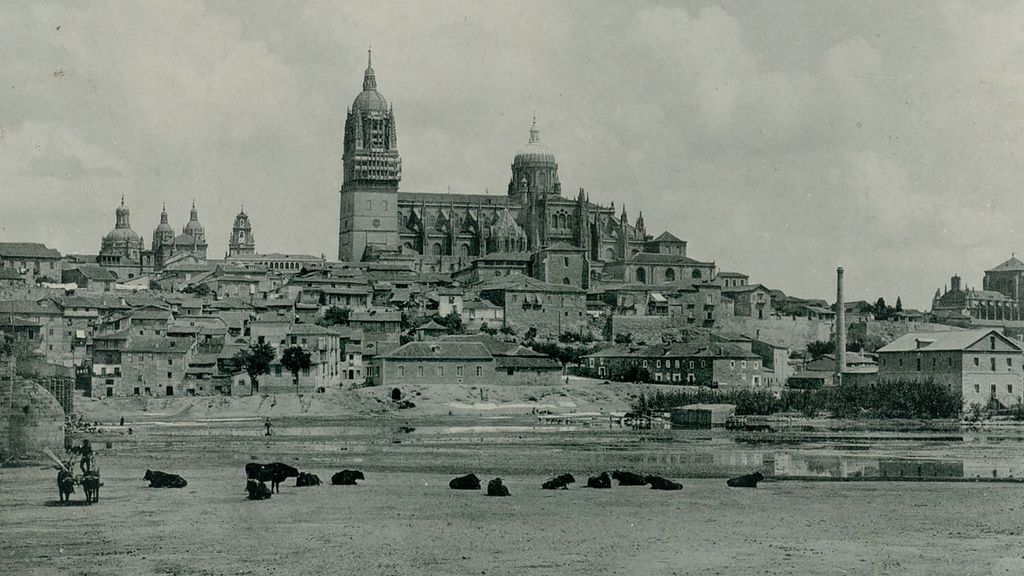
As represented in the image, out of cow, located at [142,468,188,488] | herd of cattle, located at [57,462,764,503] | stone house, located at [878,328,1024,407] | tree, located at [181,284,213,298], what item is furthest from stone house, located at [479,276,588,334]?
cow, located at [142,468,188,488]

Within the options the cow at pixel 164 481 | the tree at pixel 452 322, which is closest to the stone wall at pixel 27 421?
the cow at pixel 164 481

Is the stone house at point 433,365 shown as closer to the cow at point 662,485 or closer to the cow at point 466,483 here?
the cow at point 466,483

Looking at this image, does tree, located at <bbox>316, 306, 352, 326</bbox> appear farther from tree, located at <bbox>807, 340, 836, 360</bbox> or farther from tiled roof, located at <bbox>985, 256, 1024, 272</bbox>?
tiled roof, located at <bbox>985, 256, 1024, 272</bbox>

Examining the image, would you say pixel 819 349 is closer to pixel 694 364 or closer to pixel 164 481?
pixel 694 364

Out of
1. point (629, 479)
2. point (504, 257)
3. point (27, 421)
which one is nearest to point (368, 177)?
point (504, 257)

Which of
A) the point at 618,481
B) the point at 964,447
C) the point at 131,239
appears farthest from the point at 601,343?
the point at 131,239
